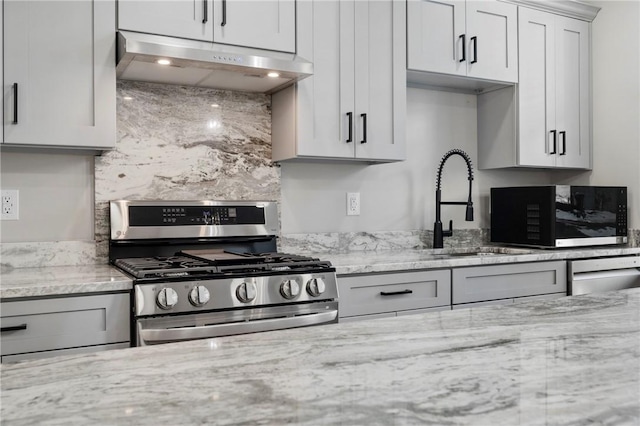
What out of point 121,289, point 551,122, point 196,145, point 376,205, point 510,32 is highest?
point 510,32

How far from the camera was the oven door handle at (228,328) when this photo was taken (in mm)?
1975

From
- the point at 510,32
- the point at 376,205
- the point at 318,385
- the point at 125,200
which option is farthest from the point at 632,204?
the point at 318,385

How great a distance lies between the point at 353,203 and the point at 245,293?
1.25m

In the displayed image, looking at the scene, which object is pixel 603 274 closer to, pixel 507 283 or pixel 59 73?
pixel 507 283

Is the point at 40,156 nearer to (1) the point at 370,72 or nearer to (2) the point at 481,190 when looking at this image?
(1) the point at 370,72

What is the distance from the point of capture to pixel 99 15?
2283mm

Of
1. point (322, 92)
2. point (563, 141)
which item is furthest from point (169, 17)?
point (563, 141)

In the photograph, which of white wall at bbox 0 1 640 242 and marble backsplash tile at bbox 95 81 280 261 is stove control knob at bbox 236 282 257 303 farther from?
white wall at bbox 0 1 640 242

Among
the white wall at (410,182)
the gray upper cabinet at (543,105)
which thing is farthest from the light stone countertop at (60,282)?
the gray upper cabinet at (543,105)

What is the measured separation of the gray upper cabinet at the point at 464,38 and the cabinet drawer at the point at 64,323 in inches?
76.4

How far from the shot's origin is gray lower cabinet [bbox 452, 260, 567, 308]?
277cm

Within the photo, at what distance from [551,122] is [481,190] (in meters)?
0.60

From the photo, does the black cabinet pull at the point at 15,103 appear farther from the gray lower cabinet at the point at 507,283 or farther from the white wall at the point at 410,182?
the gray lower cabinet at the point at 507,283

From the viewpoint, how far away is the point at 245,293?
84.3 inches
